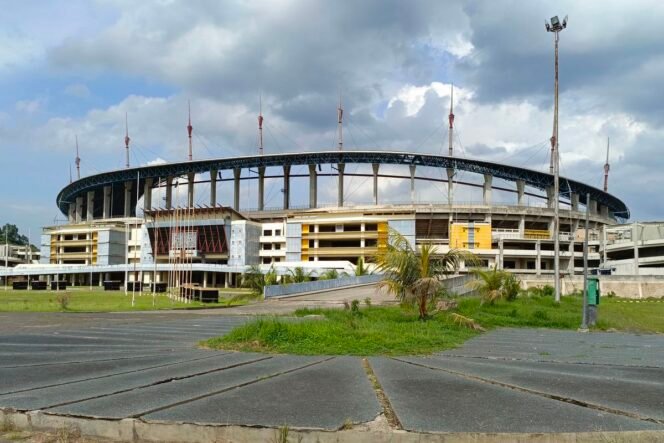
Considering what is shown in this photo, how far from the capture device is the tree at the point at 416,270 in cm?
1683

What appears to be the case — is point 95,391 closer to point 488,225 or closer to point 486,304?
point 486,304

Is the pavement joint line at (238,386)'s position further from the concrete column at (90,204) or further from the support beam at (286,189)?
the concrete column at (90,204)

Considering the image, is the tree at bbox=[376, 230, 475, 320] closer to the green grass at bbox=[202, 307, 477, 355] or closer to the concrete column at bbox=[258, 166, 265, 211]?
the green grass at bbox=[202, 307, 477, 355]

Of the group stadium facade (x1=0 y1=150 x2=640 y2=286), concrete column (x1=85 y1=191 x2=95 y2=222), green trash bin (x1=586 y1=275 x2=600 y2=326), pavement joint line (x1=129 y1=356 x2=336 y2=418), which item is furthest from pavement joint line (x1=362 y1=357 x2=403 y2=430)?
concrete column (x1=85 y1=191 x2=95 y2=222)

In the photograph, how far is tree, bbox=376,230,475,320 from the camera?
1683 cm

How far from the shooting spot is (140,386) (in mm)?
7691

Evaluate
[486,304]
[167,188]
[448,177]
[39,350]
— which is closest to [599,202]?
[448,177]

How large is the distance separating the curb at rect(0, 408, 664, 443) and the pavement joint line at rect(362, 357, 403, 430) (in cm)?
33

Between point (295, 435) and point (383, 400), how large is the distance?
1.72 m

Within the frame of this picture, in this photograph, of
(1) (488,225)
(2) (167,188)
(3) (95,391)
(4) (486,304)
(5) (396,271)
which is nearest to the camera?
(3) (95,391)

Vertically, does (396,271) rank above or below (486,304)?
above

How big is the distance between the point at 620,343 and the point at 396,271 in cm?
614

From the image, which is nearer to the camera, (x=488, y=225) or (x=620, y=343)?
(x=620, y=343)

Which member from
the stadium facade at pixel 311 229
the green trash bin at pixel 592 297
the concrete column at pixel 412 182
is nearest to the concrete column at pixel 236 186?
the stadium facade at pixel 311 229
